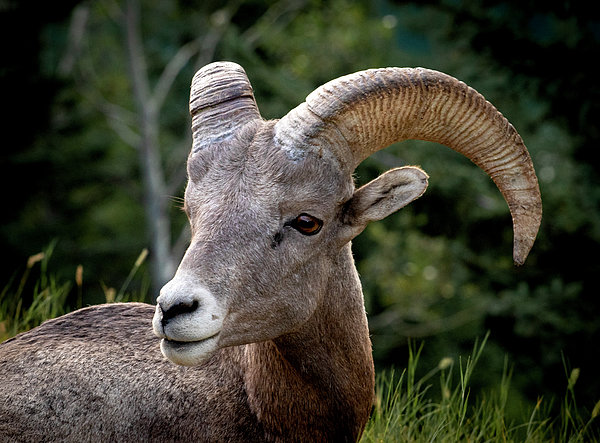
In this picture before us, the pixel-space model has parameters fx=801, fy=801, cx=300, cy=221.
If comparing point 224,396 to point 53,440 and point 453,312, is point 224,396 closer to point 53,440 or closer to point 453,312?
point 53,440

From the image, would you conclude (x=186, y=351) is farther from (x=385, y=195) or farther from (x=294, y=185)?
(x=385, y=195)

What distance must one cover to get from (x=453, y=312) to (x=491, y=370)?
3.77 m

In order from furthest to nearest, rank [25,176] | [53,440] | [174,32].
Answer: [174,32] → [25,176] → [53,440]

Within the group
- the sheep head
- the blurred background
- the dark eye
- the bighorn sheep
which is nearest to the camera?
the sheep head

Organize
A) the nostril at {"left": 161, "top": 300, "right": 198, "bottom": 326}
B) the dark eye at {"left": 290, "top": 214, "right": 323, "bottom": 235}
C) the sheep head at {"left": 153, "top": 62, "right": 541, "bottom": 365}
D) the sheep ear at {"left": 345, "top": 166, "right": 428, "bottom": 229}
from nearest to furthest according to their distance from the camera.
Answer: the nostril at {"left": 161, "top": 300, "right": 198, "bottom": 326} < the sheep head at {"left": 153, "top": 62, "right": 541, "bottom": 365} < the dark eye at {"left": 290, "top": 214, "right": 323, "bottom": 235} < the sheep ear at {"left": 345, "top": 166, "right": 428, "bottom": 229}

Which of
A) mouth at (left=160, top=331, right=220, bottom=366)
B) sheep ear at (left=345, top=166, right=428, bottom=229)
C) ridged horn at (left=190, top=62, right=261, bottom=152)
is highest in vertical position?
ridged horn at (left=190, top=62, right=261, bottom=152)

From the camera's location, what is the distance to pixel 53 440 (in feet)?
13.7

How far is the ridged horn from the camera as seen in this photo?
15.1 ft

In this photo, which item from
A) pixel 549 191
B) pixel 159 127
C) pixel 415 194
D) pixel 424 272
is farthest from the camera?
pixel 159 127

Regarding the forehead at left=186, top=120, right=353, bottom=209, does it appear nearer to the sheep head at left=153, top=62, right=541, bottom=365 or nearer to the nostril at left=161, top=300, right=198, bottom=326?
the sheep head at left=153, top=62, right=541, bottom=365

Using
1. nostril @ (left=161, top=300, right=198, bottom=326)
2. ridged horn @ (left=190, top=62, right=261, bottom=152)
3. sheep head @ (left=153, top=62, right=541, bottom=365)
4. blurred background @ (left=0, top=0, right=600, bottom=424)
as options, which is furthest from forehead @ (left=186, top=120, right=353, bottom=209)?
nostril @ (left=161, top=300, right=198, bottom=326)

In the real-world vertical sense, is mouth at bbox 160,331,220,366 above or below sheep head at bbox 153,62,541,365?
below

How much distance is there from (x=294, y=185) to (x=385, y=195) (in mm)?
612

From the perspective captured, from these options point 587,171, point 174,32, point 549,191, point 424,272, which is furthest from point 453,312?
point 174,32
